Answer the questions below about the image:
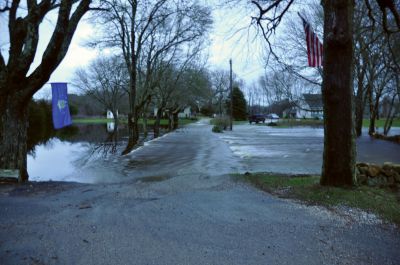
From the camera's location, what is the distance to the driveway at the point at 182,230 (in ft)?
13.2

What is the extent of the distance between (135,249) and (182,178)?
5265 millimetres

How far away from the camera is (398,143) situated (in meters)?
20.7

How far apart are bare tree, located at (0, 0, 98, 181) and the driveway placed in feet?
5.94

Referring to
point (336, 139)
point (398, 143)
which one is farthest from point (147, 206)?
point (398, 143)

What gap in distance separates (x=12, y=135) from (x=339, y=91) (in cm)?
783

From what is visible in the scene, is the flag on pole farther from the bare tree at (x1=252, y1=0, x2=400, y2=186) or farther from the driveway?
the driveway

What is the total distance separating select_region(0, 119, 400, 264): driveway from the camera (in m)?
4.02

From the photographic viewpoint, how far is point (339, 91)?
7.07 metres

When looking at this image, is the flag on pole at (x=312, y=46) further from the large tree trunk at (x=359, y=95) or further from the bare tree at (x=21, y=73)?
the large tree trunk at (x=359, y=95)

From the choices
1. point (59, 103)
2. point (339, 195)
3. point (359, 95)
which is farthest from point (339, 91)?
point (359, 95)

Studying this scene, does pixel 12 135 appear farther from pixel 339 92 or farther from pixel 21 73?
pixel 339 92

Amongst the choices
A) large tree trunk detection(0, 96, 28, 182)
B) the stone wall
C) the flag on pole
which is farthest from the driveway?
the flag on pole

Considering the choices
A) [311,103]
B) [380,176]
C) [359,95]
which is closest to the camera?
[380,176]

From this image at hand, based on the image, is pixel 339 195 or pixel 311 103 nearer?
pixel 339 195
